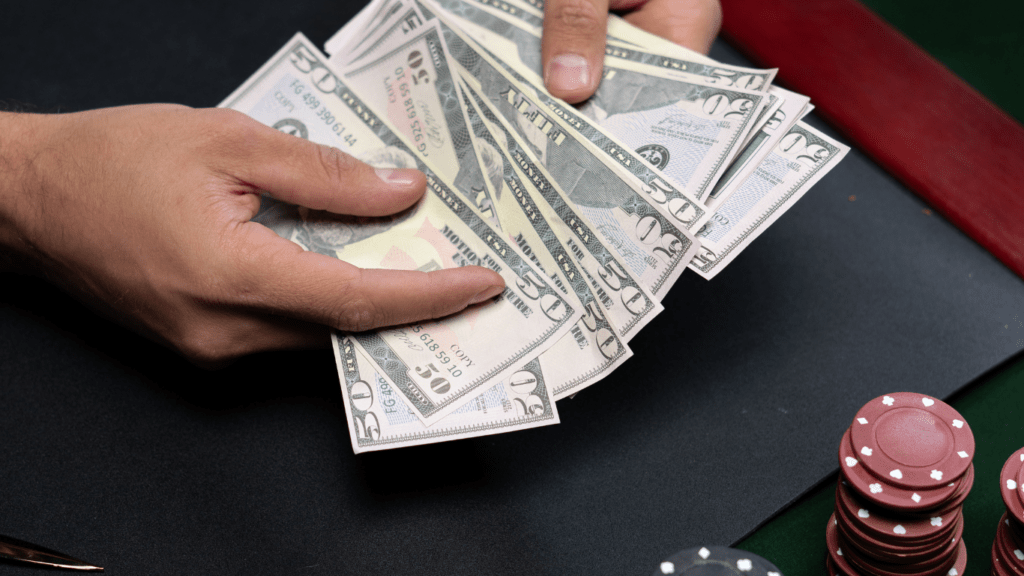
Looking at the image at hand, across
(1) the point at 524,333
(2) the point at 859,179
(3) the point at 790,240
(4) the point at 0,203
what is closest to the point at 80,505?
(4) the point at 0,203

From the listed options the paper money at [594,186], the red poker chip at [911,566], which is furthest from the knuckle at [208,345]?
the red poker chip at [911,566]

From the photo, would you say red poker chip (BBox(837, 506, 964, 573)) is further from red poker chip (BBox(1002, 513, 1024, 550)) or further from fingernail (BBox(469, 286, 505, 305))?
fingernail (BBox(469, 286, 505, 305))

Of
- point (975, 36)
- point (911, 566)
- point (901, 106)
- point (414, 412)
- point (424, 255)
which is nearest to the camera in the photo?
point (911, 566)

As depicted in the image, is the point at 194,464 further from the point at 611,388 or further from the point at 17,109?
the point at 17,109

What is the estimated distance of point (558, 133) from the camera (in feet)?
3.63

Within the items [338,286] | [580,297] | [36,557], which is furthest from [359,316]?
[36,557]

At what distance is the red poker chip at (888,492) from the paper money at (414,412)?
349 mm

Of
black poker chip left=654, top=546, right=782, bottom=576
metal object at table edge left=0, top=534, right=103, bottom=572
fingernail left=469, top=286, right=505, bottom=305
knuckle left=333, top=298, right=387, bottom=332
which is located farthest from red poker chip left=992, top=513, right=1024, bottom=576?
metal object at table edge left=0, top=534, right=103, bottom=572

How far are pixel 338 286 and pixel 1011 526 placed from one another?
830 millimetres

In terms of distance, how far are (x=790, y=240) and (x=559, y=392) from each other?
510mm

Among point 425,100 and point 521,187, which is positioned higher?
point 425,100

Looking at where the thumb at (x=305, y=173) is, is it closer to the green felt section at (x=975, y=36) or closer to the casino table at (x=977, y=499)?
the casino table at (x=977, y=499)

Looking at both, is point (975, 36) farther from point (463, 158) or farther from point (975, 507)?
point (463, 158)

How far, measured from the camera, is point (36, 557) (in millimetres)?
967
